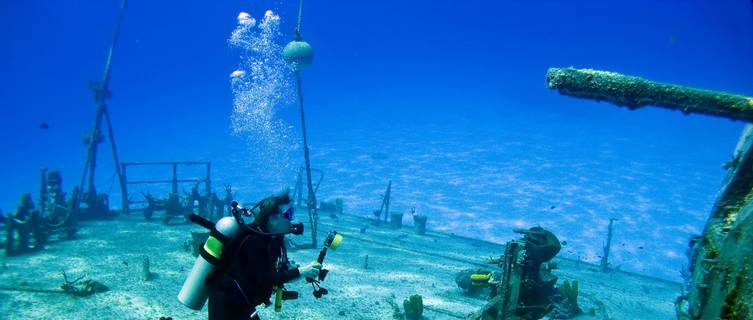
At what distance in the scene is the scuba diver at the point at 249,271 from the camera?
3.80m

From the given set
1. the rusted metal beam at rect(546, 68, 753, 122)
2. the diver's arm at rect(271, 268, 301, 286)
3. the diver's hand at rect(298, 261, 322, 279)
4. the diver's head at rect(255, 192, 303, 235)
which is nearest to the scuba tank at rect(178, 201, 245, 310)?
the diver's head at rect(255, 192, 303, 235)

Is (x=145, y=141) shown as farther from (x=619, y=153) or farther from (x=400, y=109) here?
(x=619, y=153)

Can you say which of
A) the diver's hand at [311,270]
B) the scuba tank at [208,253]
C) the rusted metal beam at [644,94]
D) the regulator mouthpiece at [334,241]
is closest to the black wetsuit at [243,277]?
the scuba tank at [208,253]

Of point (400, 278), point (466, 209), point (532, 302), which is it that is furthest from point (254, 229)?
point (466, 209)

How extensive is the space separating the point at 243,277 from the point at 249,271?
0.26 feet

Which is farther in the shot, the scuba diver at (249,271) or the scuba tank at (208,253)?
the scuba tank at (208,253)

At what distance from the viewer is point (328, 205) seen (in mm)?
26328

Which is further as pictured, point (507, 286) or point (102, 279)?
point (102, 279)

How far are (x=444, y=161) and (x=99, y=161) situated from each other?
94804 mm

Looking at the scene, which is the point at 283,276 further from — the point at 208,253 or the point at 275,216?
the point at 208,253

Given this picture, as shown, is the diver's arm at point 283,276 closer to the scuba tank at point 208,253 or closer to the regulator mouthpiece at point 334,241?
the regulator mouthpiece at point 334,241

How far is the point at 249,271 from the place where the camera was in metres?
3.80

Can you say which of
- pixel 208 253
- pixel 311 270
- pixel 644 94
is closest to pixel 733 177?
pixel 644 94

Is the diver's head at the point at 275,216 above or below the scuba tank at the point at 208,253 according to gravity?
above
